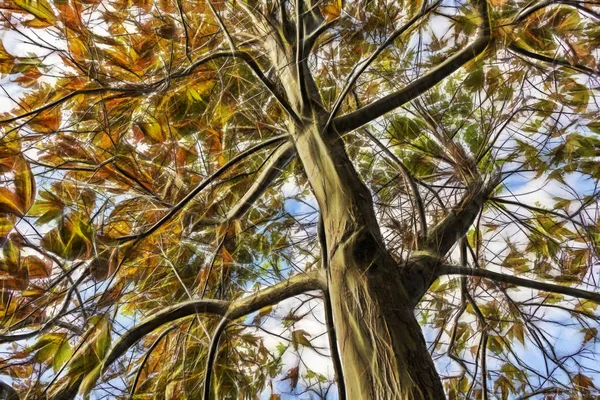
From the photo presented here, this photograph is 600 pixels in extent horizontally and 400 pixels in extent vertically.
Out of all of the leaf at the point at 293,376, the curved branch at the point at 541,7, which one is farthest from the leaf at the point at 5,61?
the curved branch at the point at 541,7

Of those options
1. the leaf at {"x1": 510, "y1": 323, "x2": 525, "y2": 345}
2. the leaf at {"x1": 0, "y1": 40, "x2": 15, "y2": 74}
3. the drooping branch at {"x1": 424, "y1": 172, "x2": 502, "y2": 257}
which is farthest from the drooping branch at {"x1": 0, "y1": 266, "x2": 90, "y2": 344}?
the leaf at {"x1": 510, "y1": 323, "x2": 525, "y2": 345}

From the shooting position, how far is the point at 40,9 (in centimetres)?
191

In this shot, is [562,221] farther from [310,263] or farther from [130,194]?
[130,194]

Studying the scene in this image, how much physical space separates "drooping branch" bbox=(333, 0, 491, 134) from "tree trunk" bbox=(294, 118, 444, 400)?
155mm

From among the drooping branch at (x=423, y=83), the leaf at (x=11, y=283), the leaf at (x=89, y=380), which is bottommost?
the leaf at (x=89, y=380)

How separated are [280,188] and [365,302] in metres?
1.44

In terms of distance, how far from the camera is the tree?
1849 mm

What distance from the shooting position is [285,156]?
7.24 feet

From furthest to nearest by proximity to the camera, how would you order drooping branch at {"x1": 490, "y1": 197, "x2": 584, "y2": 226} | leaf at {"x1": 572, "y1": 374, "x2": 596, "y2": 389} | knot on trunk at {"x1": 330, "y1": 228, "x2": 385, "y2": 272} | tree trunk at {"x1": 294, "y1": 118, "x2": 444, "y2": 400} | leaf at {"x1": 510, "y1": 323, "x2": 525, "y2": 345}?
leaf at {"x1": 510, "y1": 323, "x2": 525, "y2": 345}
leaf at {"x1": 572, "y1": 374, "x2": 596, "y2": 389}
drooping branch at {"x1": 490, "y1": 197, "x2": 584, "y2": 226}
knot on trunk at {"x1": 330, "y1": 228, "x2": 385, "y2": 272}
tree trunk at {"x1": 294, "y1": 118, "x2": 444, "y2": 400}

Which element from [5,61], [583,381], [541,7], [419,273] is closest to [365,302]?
[419,273]

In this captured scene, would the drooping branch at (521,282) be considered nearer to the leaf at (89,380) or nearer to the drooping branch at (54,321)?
the leaf at (89,380)

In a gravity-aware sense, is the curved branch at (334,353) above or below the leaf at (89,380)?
above

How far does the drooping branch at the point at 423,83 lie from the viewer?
182 cm

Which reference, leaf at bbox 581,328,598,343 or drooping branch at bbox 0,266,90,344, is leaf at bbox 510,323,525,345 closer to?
leaf at bbox 581,328,598,343
